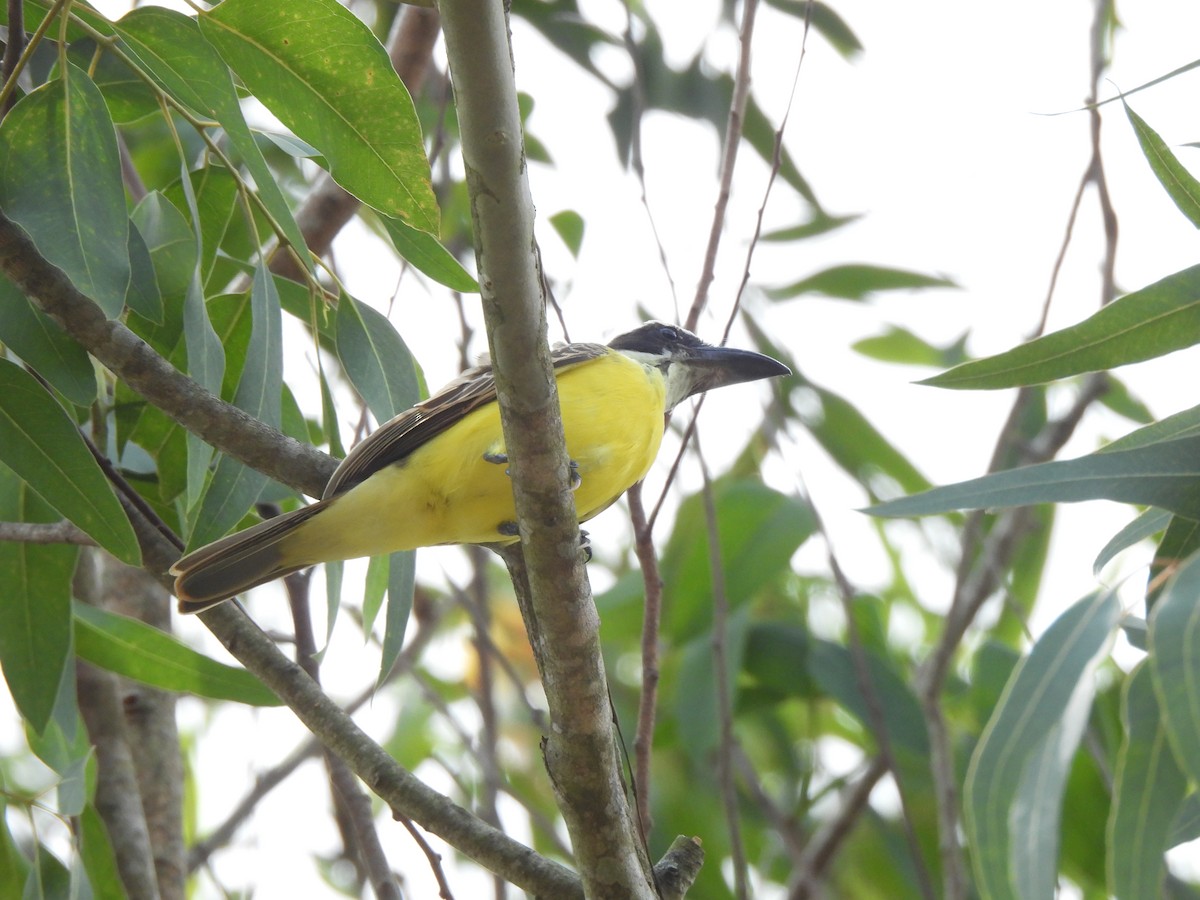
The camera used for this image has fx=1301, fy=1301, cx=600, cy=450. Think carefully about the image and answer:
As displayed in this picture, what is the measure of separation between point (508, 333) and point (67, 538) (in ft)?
4.56

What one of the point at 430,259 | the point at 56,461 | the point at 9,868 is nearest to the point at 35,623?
the point at 56,461

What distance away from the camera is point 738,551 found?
497 centimetres

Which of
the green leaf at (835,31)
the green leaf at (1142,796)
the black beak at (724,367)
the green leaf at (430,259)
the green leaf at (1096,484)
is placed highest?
the green leaf at (835,31)

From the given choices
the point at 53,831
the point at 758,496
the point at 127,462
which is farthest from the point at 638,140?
the point at 53,831

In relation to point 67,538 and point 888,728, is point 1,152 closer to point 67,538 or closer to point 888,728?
point 67,538

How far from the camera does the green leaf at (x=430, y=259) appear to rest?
2.99m

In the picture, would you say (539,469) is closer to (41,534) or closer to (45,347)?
(45,347)

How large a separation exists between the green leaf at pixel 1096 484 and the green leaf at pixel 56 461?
1.50 metres

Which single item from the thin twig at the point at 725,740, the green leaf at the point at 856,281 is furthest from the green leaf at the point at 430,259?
the green leaf at the point at 856,281

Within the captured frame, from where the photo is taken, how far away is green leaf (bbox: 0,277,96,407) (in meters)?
2.58

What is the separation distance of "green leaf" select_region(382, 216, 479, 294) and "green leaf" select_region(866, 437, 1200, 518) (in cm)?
121

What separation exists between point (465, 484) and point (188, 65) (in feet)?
3.69

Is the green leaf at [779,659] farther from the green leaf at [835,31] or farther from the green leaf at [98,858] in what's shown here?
the green leaf at [98,858]

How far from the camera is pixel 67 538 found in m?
2.82
